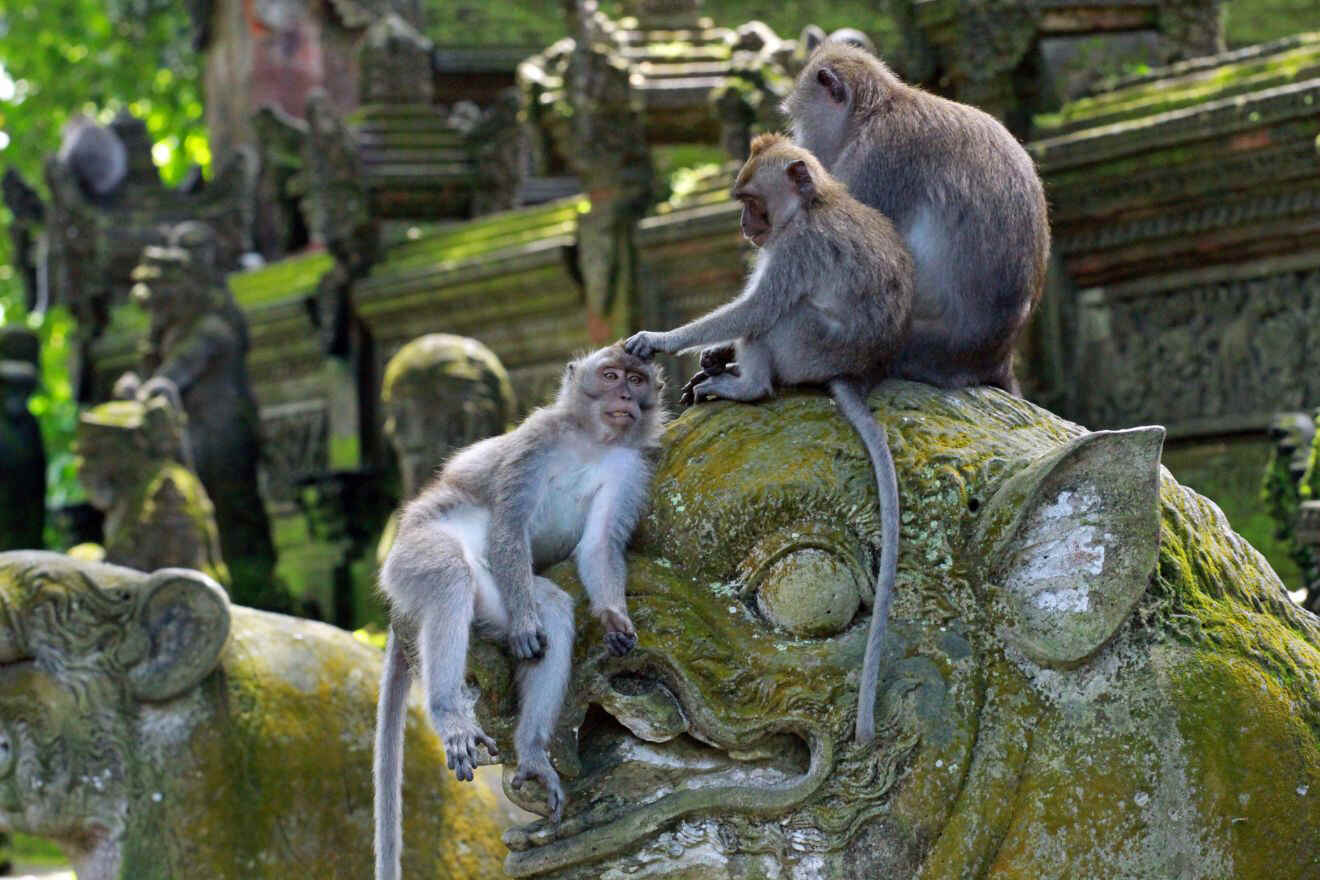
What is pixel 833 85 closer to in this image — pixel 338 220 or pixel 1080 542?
pixel 1080 542

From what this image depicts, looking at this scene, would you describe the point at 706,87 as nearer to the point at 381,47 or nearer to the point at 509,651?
the point at 381,47

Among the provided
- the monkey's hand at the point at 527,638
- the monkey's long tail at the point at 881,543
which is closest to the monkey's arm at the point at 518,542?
the monkey's hand at the point at 527,638

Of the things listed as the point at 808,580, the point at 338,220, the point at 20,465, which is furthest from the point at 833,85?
the point at 20,465

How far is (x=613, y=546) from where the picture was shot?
4246 mm

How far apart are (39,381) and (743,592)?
1624 cm

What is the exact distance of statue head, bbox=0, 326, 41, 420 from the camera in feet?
60.2

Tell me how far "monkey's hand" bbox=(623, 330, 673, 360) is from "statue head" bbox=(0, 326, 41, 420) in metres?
14.4

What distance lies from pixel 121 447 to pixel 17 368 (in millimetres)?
5338

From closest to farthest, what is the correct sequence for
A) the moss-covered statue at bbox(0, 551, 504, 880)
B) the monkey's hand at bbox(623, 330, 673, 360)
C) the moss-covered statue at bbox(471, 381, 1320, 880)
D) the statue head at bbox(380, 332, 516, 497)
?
1. the moss-covered statue at bbox(471, 381, 1320, 880)
2. the monkey's hand at bbox(623, 330, 673, 360)
3. the moss-covered statue at bbox(0, 551, 504, 880)
4. the statue head at bbox(380, 332, 516, 497)

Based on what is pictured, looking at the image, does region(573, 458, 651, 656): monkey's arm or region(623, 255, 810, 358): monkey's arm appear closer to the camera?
region(573, 458, 651, 656): monkey's arm

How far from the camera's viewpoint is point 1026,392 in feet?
34.9

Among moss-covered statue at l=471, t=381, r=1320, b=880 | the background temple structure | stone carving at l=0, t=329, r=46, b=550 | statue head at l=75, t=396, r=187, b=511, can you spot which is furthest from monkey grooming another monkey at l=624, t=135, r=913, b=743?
stone carving at l=0, t=329, r=46, b=550

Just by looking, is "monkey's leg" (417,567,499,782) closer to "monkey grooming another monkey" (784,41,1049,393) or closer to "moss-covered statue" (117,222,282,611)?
"monkey grooming another monkey" (784,41,1049,393)

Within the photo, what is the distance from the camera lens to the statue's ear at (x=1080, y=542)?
4.01 metres
